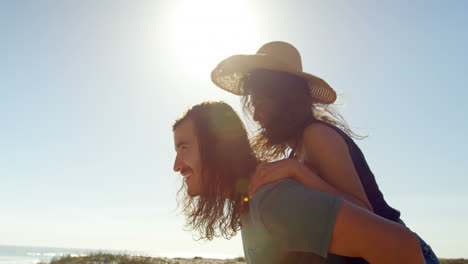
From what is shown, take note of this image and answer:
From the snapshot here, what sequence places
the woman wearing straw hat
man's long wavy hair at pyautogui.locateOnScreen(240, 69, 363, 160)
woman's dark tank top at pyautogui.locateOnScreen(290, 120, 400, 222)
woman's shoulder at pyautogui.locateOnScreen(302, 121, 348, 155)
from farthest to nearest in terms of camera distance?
1. man's long wavy hair at pyautogui.locateOnScreen(240, 69, 363, 160)
2. woman's dark tank top at pyautogui.locateOnScreen(290, 120, 400, 222)
3. woman's shoulder at pyautogui.locateOnScreen(302, 121, 348, 155)
4. the woman wearing straw hat

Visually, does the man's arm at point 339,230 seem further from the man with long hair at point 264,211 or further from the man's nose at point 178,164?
the man's nose at point 178,164

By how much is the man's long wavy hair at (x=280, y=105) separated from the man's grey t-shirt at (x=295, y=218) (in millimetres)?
1171

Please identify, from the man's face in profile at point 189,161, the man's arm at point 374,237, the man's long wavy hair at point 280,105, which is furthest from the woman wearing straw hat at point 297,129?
the man's face in profile at point 189,161

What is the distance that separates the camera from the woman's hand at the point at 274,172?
1.74 m

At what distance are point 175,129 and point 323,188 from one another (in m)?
1.34

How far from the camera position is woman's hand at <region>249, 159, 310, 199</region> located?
174cm

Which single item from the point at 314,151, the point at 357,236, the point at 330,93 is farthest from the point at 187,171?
the point at 330,93

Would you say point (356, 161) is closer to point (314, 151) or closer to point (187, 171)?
point (314, 151)

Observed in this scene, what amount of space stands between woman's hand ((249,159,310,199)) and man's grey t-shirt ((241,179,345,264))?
2.8 inches

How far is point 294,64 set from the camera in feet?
10.9

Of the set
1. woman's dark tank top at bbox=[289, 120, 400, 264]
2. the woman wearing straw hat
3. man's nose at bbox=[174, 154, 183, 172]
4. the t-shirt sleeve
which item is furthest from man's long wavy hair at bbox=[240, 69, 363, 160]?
the t-shirt sleeve

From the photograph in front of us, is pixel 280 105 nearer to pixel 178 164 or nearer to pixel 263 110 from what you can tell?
pixel 263 110

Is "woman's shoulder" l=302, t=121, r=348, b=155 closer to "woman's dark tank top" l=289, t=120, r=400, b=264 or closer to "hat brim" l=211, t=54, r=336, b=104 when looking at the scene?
"woman's dark tank top" l=289, t=120, r=400, b=264

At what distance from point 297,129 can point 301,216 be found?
1423 millimetres
